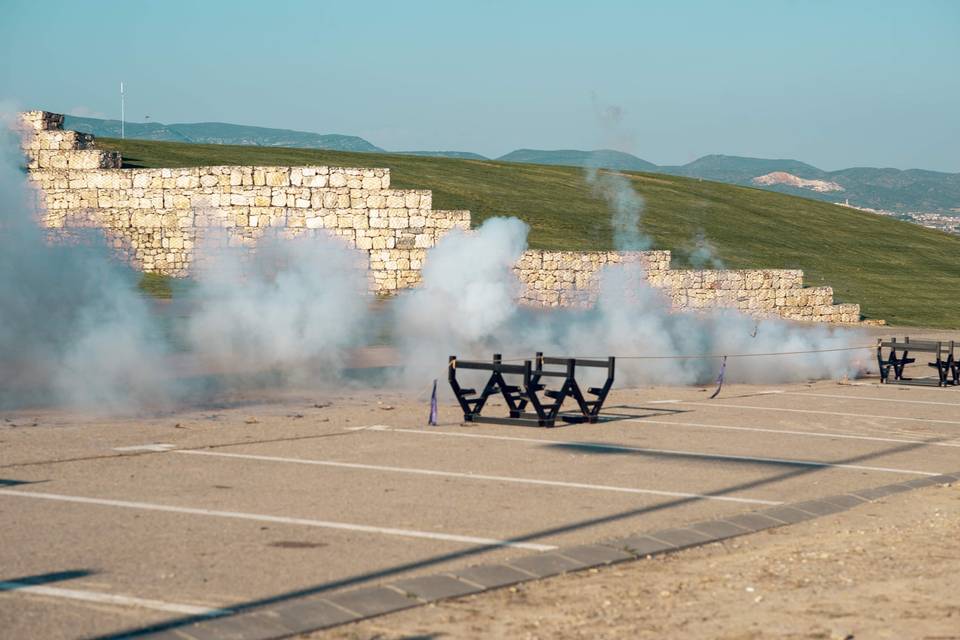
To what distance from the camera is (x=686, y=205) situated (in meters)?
73.7

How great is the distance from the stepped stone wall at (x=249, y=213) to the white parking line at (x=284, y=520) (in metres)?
29.8

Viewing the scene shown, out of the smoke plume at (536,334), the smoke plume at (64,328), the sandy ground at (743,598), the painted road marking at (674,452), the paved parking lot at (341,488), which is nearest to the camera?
the sandy ground at (743,598)

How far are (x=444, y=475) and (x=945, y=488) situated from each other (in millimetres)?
5511

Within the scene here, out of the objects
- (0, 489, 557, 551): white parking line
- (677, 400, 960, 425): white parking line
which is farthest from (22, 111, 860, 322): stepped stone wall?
(0, 489, 557, 551): white parking line

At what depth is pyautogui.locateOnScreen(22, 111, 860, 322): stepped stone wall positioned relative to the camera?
136ft

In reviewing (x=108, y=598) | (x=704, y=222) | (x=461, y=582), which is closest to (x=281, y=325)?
(x=461, y=582)

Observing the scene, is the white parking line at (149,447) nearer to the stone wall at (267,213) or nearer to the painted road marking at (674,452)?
the painted road marking at (674,452)

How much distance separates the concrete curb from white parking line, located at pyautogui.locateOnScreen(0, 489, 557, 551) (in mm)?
540

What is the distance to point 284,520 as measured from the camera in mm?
10758

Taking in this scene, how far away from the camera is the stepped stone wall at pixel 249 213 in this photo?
41.4 m

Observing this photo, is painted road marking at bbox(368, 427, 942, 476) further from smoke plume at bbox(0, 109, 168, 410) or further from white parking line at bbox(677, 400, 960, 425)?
white parking line at bbox(677, 400, 960, 425)

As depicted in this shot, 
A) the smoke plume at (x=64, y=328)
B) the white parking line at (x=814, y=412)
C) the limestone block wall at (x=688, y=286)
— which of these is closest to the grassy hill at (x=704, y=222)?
the limestone block wall at (x=688, y=286)

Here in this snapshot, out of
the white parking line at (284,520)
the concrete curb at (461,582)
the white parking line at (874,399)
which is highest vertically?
the concrete curb at (461,582)

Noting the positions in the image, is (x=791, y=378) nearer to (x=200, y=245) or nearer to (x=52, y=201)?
(x=200, y=245)
